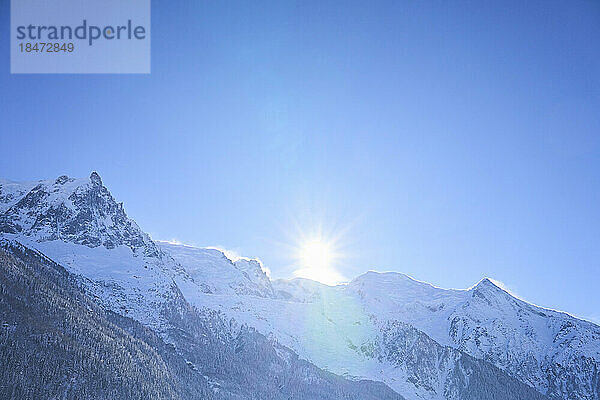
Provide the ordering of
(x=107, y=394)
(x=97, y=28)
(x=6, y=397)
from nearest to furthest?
(x=97, y=28) → (x=6, y=397) → (x=107, y=394)

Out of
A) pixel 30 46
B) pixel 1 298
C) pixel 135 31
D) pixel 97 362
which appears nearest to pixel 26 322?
pixel 1 298

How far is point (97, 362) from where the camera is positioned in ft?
645

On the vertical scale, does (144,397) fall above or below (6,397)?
below

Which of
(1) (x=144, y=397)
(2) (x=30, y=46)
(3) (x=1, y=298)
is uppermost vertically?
(2) (x=30, y=46)

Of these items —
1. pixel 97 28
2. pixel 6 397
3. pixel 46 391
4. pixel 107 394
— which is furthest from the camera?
pixel 107 394

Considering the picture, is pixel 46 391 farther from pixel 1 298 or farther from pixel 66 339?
pixel 1 298

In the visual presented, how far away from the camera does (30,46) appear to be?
93812mm

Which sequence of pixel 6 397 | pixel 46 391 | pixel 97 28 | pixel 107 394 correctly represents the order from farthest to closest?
1. pixel 107 394
2. pixel 46 391
3. pixel 6 397
4. pixel 97 28

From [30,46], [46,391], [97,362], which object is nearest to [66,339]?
[97,362]

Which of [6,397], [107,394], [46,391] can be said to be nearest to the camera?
[6,397]

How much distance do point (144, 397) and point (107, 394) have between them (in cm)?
1628

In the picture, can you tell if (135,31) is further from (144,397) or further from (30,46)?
(144,397)

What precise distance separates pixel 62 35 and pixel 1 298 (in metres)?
145

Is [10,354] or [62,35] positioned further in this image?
[10,354]
